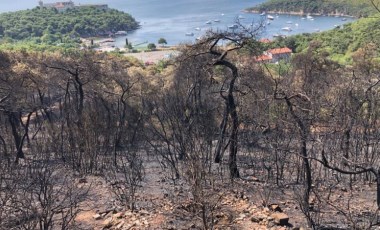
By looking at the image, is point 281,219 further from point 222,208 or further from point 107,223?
point 107,223

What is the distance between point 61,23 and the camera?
75.1m

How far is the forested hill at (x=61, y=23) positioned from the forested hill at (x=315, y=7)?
25.9m

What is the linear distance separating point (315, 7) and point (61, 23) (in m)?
43.5

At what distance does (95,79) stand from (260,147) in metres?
8.67

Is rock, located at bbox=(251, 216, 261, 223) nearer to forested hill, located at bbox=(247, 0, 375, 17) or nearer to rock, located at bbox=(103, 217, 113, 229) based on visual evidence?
rock, located at bbox=(103, 217, 113, 229)

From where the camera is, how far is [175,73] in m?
20.5

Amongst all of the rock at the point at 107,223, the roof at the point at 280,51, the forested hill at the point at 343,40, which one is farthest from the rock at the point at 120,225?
the roof at the point at 280,51

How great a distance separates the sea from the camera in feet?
226

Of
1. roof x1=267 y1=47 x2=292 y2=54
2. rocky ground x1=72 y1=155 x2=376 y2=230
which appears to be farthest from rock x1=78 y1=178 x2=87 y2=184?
roof x1=267 y1=47 x2=292 y2=54

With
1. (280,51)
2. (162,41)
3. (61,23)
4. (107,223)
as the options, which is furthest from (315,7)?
(107,223)

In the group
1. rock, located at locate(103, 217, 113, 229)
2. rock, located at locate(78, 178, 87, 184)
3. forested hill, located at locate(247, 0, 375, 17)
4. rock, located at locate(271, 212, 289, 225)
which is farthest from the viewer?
forested hill, located at locate(247, 0, 375, 17)

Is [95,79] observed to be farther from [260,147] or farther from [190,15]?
[190,15]

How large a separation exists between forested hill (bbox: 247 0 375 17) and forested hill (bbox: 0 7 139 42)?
2594cm

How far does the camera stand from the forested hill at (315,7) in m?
73.9
